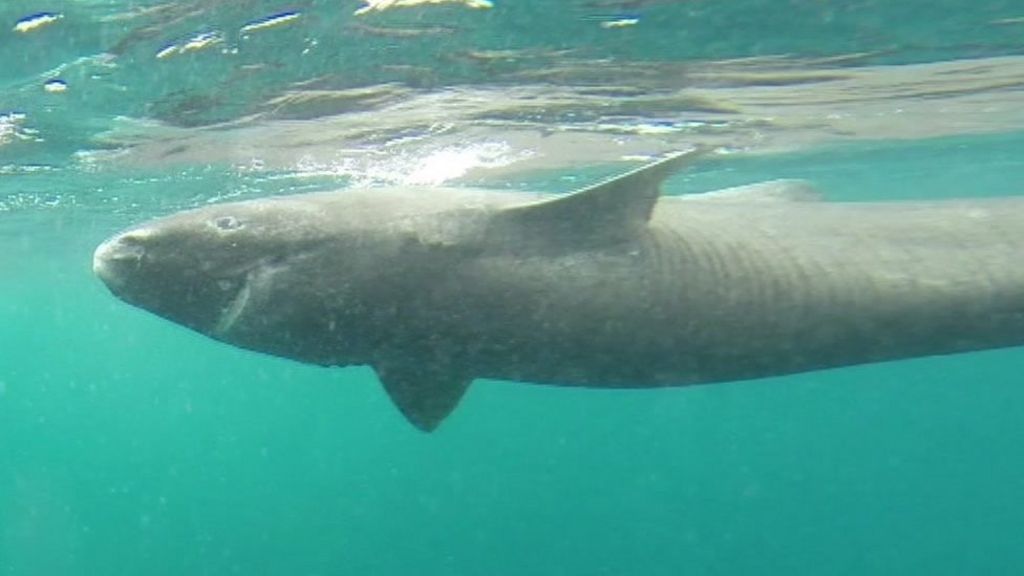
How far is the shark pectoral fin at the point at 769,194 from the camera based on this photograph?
6520 millimetres

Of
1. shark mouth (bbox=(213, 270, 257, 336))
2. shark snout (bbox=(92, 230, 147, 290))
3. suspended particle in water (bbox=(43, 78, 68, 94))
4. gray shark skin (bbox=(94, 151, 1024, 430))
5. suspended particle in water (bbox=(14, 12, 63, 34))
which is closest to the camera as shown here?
shark snout (bbox=(92, 230, 147, 290))

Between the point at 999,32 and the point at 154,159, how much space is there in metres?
13.8

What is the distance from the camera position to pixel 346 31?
11453 mm

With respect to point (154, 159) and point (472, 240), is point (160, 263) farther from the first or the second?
point (154, 159)

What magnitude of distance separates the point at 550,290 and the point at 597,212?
17.7 inches

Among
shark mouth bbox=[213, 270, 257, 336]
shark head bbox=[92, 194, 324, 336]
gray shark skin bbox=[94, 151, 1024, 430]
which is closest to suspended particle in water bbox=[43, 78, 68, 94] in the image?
gray shark skin bbox=[94, 151, 1024, 430]

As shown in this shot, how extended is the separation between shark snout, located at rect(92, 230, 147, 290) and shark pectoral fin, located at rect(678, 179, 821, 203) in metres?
3.40

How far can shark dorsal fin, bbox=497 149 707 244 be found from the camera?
484cm

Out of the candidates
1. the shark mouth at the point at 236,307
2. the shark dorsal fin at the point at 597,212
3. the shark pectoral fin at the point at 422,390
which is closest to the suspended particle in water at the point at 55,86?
the shark pectoral fin at the point at 422,390

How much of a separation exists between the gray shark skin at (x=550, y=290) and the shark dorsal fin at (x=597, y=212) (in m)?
0.01

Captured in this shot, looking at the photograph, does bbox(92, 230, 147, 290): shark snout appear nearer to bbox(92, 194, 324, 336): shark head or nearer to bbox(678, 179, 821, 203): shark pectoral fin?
bbox(92, 194, 324, 336): shark head

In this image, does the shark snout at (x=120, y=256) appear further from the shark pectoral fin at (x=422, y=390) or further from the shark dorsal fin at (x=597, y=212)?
the shark dorsal fin at (x=597, y=212)

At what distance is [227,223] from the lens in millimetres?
4867

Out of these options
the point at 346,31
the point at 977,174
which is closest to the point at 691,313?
the point at 346,31
